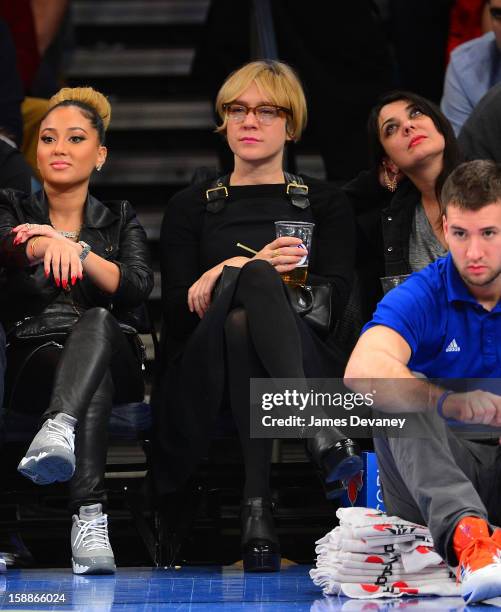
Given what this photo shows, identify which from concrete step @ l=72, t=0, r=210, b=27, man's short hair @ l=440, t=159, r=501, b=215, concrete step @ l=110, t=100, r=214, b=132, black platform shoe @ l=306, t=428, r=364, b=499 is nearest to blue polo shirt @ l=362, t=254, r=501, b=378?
man's short hair @ l=440, t=159, r=501, b=215

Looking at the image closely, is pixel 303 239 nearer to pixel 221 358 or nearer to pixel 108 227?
pixel 221 358

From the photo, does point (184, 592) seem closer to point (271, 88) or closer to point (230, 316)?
point (230, 316)

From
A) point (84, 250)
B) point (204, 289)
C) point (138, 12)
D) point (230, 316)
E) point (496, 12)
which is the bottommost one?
point (230, 316)

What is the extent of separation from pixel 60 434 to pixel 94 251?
2.81 ft

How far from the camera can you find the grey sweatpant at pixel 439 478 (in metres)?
2.72

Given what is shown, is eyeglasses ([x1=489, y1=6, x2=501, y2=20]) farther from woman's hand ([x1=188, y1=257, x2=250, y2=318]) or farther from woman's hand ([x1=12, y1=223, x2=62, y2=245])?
woman's hand ([x1=12, y1=223, x2=62, y2=245])

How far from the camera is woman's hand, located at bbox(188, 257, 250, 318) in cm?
374

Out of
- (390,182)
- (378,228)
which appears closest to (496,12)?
(390,182)

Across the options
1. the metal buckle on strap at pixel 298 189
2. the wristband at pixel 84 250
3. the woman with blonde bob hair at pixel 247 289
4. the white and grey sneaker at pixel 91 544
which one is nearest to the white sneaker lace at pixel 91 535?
the white and grey sneaker at pixel 91 544

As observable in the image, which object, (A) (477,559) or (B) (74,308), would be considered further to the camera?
(B) (74,308)

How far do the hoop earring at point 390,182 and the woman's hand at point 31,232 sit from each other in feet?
3.79

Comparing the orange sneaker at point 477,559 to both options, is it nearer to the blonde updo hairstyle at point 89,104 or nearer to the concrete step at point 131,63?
the blonde updo hairstyle at point 89,104

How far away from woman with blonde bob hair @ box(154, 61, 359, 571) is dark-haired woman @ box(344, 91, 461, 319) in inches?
6.5

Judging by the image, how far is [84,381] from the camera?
3.40 m
